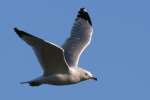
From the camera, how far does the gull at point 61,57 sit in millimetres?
20531

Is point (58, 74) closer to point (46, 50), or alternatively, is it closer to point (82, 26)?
point (46, 50)

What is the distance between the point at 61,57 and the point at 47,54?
38 cm

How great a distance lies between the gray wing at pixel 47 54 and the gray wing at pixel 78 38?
4.63 feet

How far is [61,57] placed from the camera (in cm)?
2109

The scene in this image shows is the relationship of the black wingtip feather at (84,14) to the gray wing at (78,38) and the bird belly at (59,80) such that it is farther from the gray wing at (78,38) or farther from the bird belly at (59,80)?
the bird belly at (59,80)

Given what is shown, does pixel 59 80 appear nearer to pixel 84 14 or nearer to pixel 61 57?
pixel 61 57

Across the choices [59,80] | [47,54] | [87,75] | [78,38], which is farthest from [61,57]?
[78,38]

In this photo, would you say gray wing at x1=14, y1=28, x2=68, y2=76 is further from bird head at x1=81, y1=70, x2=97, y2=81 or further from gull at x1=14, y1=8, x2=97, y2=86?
bird head at x1=81, y1=70, x2=97, y2=81

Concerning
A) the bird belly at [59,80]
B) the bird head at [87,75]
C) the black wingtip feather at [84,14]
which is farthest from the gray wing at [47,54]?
the black wingtip feather at [84,14]

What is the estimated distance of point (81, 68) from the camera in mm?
23188

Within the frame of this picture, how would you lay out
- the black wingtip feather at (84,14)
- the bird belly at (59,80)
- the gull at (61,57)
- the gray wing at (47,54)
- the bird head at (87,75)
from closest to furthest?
1. the gray wing at (47,54)
2. the gull at (61,57)
3. the bird belly at (59,80)
4. the bird head at (87,75)
5. the black wingtip feather at (84,14)

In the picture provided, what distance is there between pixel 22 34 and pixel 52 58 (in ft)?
5.09

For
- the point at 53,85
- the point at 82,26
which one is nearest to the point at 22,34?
the point at 53,85

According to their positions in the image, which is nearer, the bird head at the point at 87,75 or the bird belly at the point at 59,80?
the bird belly at the point at 59,80
